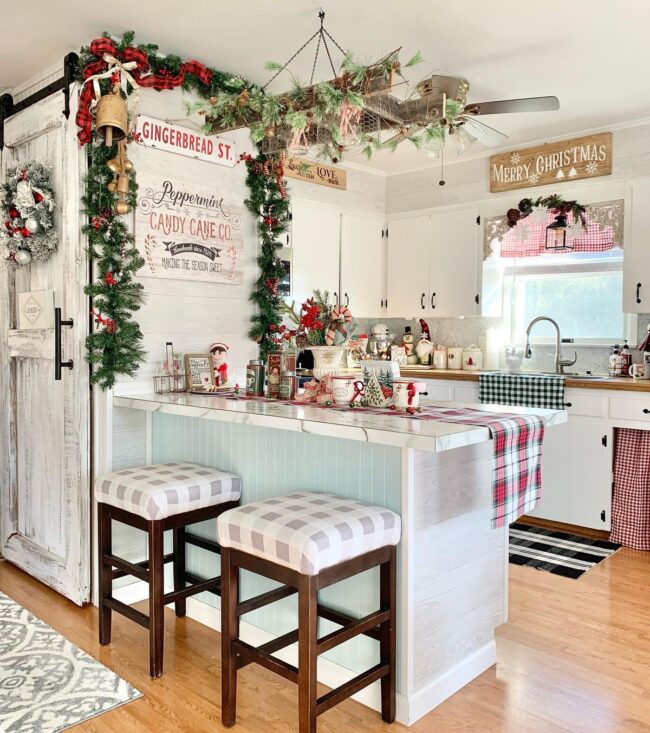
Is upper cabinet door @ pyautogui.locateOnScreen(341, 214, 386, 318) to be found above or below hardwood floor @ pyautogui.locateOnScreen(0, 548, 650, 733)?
above

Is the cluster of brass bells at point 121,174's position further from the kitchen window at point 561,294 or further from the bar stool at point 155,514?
the kitchen window at point 561,294

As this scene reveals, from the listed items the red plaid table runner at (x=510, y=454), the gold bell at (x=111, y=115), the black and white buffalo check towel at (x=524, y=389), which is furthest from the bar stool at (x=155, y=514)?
the black and white buffalo check towel at (x=524, y=389)

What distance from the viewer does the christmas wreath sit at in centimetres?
302

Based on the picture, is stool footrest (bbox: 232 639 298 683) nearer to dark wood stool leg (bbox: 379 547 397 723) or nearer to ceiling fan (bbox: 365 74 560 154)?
dark wood stool leg (bbox: 379 547 397 723)

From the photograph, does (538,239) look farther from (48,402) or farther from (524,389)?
(48,402)

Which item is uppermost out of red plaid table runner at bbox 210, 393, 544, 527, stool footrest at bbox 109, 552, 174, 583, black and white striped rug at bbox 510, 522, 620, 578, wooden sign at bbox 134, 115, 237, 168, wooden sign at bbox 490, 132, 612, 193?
wooden sign at bbox 490, 132, 612, 193

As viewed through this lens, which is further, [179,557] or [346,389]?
[179,557]

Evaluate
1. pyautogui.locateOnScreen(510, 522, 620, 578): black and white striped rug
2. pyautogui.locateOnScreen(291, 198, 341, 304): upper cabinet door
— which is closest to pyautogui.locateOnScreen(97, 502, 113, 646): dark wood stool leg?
pyautogui.locateOnScreen(510, 522, 620, 578): black and white striped rug

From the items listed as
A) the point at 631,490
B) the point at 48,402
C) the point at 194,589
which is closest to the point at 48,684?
the point at 194,589

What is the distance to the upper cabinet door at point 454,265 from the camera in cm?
505

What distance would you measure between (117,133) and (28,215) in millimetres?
606

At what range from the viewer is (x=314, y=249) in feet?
16.4

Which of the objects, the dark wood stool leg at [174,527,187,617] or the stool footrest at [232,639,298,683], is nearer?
the stool footrest at [232,639,298,683]

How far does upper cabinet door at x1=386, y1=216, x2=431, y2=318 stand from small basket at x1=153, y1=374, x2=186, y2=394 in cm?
271
